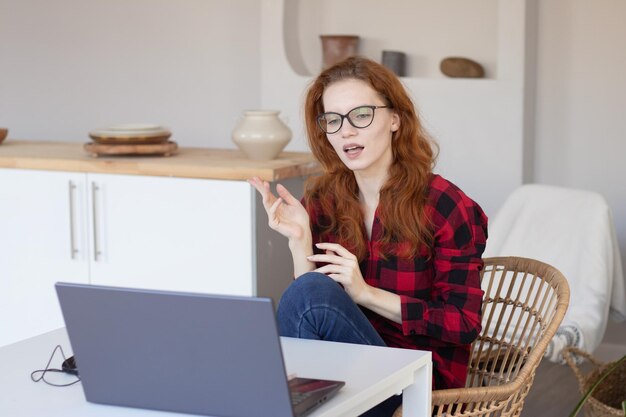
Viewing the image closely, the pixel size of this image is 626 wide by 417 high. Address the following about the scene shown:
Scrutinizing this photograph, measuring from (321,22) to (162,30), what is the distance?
0.94 m

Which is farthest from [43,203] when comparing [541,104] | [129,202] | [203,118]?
[541,104]

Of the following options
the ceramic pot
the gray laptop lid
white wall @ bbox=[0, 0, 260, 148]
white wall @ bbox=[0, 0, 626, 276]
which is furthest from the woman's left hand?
white wall @ bbox=[0, 0, 260, 148]

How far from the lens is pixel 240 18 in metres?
5.28

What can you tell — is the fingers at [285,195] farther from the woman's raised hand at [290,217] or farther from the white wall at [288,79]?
the white wall at [288,79]

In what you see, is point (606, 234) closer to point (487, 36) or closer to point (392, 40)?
point (487, 36)

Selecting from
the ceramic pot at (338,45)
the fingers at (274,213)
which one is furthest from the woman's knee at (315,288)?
the ceramic pot at (338,45)

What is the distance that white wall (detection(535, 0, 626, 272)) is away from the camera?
4.46 metres

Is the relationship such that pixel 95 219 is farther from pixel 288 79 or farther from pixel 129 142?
pixel 288 79

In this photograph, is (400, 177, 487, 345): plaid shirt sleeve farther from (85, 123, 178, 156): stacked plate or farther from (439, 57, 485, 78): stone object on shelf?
(439, 57, 485, 78): stone object on shelf

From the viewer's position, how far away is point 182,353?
1.50 m

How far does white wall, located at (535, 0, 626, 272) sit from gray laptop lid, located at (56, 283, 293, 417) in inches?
129

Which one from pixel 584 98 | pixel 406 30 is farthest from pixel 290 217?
pixel 406 30

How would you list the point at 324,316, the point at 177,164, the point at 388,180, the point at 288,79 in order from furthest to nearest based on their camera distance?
the point at 288,79 < the point at 177,164 < the point at 388,180 < the point at 324,316

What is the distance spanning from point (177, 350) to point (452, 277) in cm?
80
